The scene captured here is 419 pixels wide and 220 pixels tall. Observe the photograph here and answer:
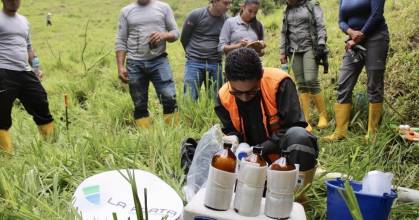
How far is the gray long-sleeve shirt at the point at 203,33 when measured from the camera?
5.09m

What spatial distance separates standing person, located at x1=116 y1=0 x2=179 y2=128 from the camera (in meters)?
4.79

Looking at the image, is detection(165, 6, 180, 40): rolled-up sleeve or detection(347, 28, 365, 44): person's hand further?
detection(165, 6, 180, 40): rolled-up sleeve

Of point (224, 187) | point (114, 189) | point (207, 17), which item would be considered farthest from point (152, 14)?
point (224, 187)

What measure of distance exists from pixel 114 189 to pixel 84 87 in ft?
16.7

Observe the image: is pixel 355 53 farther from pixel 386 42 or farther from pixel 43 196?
pixel 43 196

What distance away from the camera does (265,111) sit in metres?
3.12

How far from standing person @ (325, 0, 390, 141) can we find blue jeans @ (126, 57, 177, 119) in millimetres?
1558

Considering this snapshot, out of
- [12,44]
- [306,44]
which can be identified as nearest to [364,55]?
[306,44]

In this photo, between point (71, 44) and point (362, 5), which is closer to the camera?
point (362, 5)

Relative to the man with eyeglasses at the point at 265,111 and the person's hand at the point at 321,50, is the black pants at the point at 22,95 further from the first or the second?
the person's hand at the point at 321,50

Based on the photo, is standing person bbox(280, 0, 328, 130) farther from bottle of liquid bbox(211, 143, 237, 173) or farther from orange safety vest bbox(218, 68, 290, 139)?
bottle of liquid bbox(211, 143, 237, 173)

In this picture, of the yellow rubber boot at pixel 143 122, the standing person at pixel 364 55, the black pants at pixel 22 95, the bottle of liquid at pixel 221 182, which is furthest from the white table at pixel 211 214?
the black pants at pixel 22 95

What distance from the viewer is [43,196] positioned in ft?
9.92

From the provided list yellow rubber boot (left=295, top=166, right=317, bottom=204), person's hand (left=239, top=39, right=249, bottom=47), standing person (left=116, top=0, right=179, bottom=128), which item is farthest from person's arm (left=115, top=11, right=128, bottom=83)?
yellow rubber boot (left=295, top=166, right=317, bottom=204)
